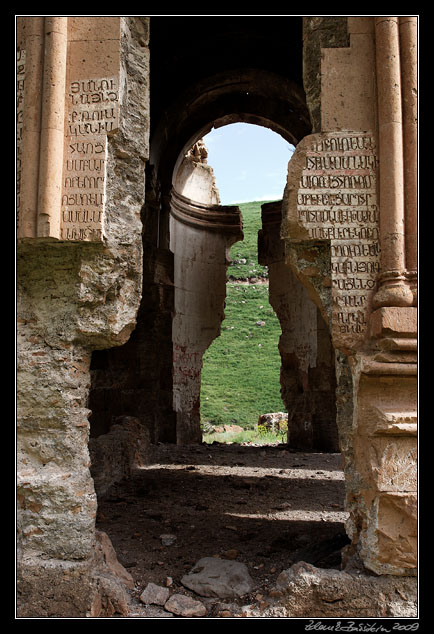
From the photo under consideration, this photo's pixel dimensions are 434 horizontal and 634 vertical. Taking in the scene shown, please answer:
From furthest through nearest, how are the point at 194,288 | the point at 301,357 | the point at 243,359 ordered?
the point at 243,359 → the point at 194,288 → the point at 301,357

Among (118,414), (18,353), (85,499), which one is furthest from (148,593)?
(118,414)

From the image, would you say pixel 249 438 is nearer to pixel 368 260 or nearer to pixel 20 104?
pixel 368 260

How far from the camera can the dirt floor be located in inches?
164

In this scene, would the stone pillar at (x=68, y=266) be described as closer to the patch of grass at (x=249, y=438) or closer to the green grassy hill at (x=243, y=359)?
the patch of grass at (x=249, y=438)

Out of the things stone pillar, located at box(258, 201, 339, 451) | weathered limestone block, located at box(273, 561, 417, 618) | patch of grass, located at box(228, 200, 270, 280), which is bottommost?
weathered limestone block, located at box(273, 561, 417, 618)

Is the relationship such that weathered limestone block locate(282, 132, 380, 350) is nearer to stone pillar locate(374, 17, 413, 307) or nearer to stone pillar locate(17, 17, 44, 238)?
stone pillar locate(374, 17, 413, 307)

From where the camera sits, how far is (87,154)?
3.87m

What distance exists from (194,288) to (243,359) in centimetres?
1403

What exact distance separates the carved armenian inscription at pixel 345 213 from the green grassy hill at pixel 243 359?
48.4 feet

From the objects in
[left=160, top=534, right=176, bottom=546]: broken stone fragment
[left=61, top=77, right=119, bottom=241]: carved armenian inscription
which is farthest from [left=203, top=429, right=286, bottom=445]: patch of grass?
[left=61, top=77, right=119, bottom=241]: carved armenian inscription

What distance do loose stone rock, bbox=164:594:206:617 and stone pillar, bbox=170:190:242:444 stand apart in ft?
21.5

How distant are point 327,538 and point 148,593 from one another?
1.55 m

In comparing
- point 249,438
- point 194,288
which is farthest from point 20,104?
point 249,438

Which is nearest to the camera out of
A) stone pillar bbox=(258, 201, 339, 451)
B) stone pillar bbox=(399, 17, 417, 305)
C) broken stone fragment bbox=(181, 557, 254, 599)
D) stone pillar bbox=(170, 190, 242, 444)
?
stone pillar bbox=(399, 17, 417, 305)
